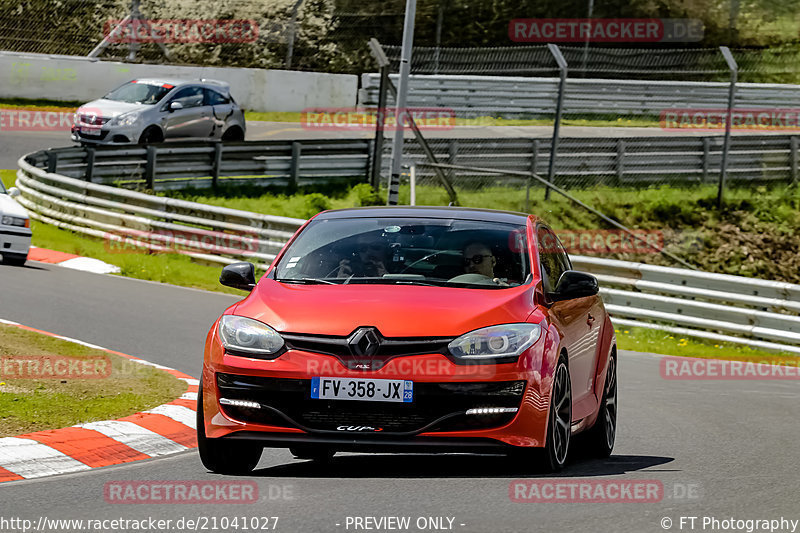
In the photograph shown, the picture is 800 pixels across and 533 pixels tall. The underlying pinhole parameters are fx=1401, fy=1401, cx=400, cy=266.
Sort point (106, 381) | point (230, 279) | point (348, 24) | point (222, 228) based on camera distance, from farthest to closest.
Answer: point (348, 24)
point (222, 228)
point (106, 381)
point (230, 279)

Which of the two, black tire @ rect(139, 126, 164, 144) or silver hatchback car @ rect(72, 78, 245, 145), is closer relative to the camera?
silver hatchback car @ rect(72, 78, 245, 145)

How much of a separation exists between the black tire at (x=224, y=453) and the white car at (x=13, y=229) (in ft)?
40.6

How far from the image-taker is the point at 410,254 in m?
8.06

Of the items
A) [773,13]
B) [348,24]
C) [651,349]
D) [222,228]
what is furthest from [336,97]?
[651,349]

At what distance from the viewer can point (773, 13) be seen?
48.3 metres

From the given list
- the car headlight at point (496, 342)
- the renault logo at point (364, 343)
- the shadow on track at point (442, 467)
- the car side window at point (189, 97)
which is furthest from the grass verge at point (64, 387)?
the car side window at point (189, 97)

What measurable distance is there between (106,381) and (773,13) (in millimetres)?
41532

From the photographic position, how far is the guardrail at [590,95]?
39000mm

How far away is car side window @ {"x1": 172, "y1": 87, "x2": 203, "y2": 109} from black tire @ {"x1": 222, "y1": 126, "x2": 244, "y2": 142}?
1.03m

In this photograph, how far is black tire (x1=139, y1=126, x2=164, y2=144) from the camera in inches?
1184

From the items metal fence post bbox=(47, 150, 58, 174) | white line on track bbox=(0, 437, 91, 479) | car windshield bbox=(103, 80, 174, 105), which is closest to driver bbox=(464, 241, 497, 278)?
white line on track bbox=(0, 437, 91, 479)

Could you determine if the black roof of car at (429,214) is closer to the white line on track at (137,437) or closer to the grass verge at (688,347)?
the white line on track at (137,437)

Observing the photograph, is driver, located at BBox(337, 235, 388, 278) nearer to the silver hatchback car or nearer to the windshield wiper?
the windshield wiper

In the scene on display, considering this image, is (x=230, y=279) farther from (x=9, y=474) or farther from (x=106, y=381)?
(x=106, y=381)
